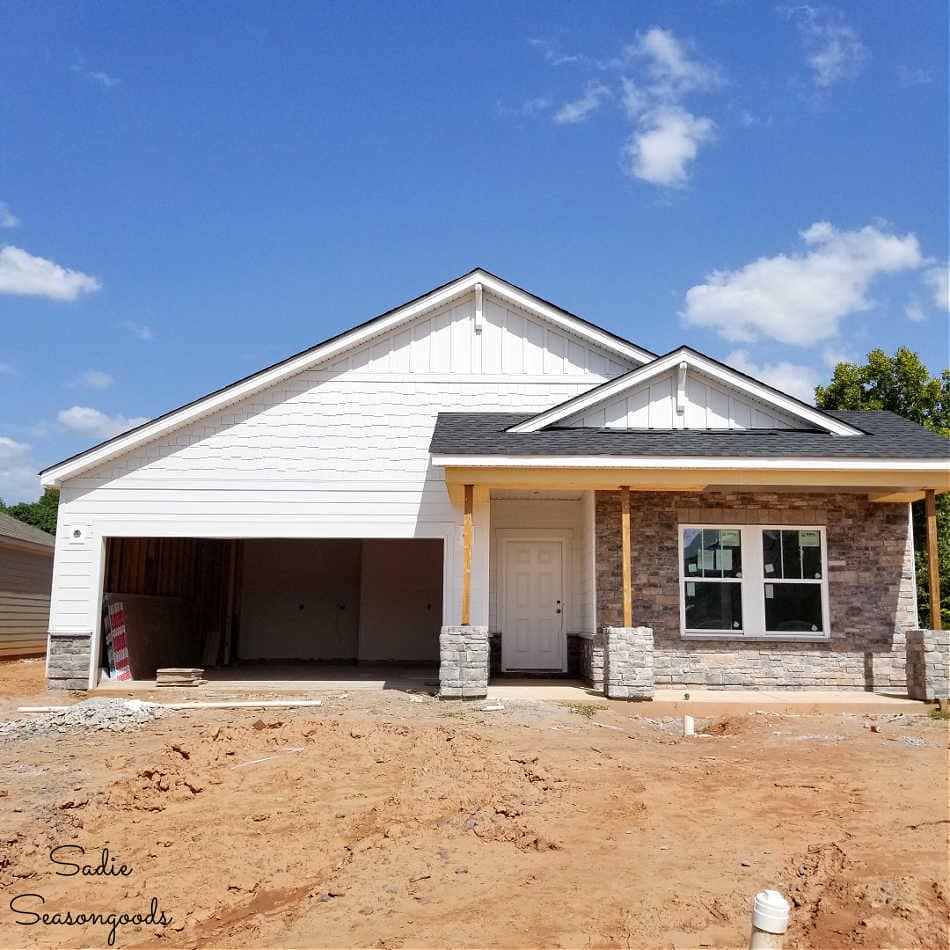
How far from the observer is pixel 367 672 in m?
16.3

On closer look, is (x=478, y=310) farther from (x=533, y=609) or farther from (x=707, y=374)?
(x=533, y=609)

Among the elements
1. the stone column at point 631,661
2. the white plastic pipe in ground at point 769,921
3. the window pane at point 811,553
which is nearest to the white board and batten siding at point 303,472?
the stone column at point 631,661

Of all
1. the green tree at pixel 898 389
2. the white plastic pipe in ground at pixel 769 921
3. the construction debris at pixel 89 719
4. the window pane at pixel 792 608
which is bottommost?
the construction debris at pixel 89 719

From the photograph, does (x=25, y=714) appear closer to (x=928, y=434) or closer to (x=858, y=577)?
(x=858, y=577)

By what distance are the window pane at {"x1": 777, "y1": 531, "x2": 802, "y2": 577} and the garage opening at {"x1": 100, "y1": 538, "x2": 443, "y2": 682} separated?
7.07 m

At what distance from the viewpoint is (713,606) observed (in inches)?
511

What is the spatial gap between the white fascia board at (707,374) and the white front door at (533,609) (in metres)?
2.82

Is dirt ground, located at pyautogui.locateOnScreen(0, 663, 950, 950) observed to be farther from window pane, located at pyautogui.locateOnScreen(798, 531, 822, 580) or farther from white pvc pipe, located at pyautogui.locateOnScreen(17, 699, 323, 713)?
window pane, located at pyautogui.locateOnScreen(798, 531, 822, 580)

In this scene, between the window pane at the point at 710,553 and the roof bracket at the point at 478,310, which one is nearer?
the window pane at the point at 710,553

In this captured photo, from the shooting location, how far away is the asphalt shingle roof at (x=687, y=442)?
11.8 m

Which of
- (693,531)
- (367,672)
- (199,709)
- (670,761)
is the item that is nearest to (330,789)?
(670,761)

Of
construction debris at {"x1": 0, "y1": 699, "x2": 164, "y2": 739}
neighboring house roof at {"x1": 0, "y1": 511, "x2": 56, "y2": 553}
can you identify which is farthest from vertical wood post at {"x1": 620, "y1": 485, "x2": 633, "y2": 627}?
neighboring house roof at {"x1": 0, "y1": 511, "x2": 56, "y2": 553}

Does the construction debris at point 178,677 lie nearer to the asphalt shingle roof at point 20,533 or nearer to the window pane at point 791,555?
the asphalt shingle roof at point 20,533

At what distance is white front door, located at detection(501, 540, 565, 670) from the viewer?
14.7 meters
